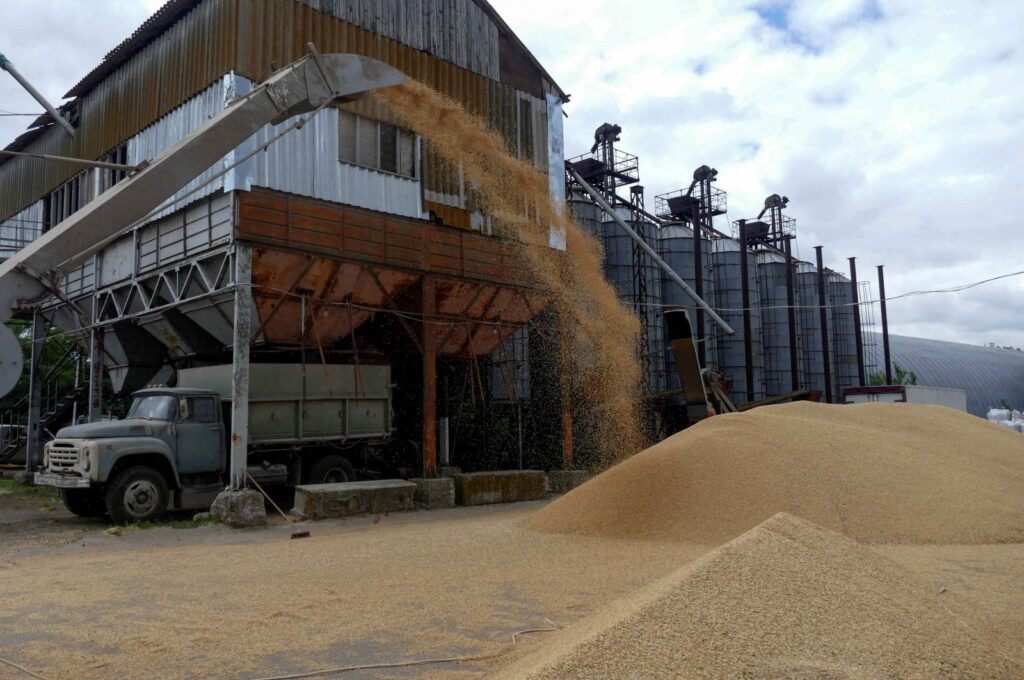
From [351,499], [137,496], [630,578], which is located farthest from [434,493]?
[630,578]

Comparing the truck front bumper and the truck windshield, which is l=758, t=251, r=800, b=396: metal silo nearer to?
the truck windshield

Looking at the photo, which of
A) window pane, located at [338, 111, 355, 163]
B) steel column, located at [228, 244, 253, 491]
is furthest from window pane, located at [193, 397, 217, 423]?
window pane, located at [338, 111, 355, 163]

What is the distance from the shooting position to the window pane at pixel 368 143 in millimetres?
14453

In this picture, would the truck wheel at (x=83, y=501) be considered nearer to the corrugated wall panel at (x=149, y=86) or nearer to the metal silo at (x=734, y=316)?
the corrugated wall panel at (x=149, y=86)

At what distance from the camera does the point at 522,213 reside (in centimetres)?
1702

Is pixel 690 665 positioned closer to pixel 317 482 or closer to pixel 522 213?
pixel 317 482

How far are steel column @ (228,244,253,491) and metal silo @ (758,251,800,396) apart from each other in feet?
79.8

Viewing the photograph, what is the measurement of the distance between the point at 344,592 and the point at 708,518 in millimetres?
4197

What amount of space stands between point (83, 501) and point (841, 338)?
3502 cm

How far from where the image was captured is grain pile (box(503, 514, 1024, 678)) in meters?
3.63

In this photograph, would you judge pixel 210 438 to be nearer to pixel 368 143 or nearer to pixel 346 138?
Answer: pixel 346 138

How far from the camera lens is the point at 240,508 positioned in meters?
11.3

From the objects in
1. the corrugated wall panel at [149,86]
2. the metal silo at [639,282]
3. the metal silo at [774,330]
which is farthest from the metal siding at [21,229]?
the metal silo at [774,330]

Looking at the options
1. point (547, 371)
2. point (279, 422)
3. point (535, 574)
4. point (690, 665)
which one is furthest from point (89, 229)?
point (547, 371)
